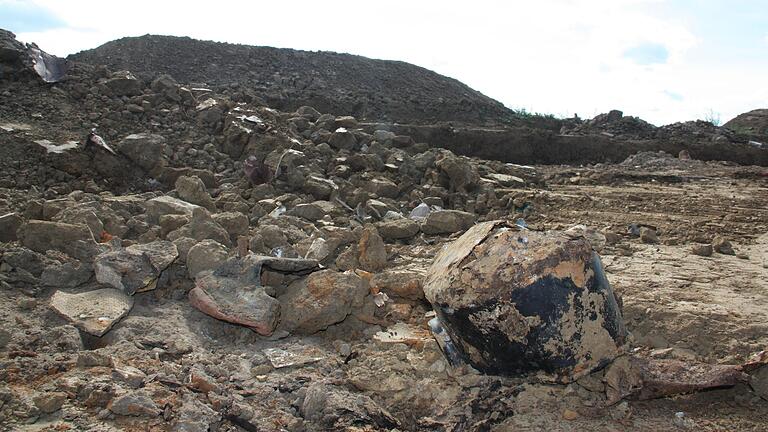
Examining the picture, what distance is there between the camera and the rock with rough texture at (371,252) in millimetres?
4102

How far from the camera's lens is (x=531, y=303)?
2.36m

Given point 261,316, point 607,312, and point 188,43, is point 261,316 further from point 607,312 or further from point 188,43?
point 188,43

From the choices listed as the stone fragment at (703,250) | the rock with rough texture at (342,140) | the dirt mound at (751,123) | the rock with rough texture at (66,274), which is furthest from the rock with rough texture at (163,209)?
the dirt mound at (751,123)

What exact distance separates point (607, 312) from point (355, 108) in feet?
35.5

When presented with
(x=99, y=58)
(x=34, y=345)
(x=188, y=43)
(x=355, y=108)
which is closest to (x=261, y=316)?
(x=34, y=345)

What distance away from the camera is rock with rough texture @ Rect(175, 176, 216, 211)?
4.98 m

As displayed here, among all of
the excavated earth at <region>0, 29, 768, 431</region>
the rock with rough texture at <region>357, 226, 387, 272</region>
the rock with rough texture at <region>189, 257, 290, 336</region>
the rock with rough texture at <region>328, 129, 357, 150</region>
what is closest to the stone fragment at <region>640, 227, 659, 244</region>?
the excavated earth at <region>0, 29, 768, 431</region>

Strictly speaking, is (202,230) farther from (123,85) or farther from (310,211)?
(123,85)

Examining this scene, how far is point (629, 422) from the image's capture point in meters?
2.48

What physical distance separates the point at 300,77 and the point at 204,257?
39.8 feet

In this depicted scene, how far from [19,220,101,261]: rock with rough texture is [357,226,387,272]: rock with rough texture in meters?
1.71

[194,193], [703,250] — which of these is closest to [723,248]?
[703,250]

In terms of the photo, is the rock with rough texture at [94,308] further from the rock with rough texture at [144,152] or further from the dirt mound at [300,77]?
the dirt mound at [300,77]

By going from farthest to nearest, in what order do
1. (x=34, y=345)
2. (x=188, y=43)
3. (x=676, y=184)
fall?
(x=188, y=43) → (x=676, y=184) → (x=34, y=345)
